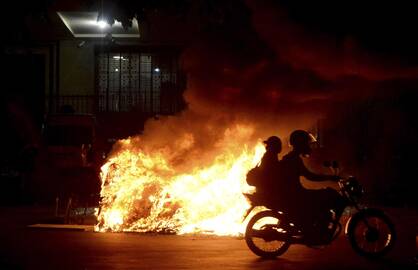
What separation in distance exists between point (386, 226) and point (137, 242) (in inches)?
162

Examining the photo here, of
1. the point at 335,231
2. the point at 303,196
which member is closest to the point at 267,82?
the point at 303,196

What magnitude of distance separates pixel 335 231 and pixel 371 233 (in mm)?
519

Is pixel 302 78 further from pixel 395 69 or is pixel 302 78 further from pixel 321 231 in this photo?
pixel 321 231

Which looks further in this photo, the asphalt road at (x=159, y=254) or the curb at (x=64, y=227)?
the curb at (x=64, y=227)

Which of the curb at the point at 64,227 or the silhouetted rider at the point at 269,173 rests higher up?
the silhouetted rider at the point at 269,173

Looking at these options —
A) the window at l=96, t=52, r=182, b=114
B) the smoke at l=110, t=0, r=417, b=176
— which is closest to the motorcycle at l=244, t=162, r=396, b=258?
the smoke at l=110, t=0, r=417, b=176

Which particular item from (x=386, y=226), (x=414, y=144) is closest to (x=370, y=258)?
(x=386, y=226)

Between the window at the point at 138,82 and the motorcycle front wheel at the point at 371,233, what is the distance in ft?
54.6

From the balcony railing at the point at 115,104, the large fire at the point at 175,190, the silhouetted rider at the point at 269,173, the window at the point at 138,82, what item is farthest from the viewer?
the window at the point at 138,82

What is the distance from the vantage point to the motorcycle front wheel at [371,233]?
36.7ft

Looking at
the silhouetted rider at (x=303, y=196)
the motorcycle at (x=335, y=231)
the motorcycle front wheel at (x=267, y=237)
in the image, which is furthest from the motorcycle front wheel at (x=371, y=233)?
the motorcycle front wheel at (x=267, y=237)

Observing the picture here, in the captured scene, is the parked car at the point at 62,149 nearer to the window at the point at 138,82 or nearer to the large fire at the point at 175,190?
the window at the point at 138,82

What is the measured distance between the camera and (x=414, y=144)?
2172 centimetres

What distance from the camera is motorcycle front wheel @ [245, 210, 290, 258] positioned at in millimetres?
11125
